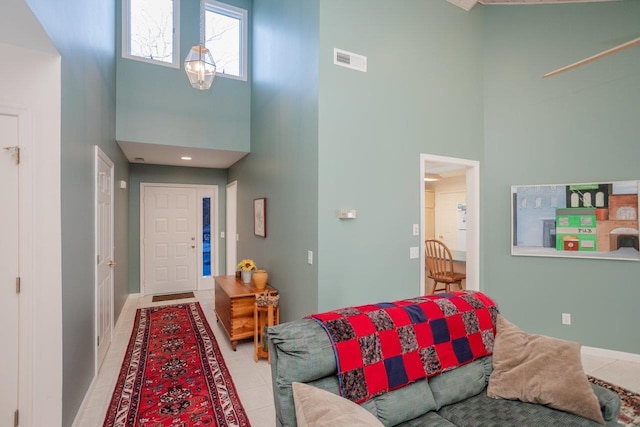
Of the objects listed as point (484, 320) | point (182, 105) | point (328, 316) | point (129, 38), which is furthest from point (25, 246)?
point (129, 38)

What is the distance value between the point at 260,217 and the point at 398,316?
Result: 2.75 meters

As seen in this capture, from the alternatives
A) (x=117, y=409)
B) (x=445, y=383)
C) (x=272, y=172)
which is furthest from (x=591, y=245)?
(x=117, y=409)

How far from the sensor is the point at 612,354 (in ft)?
10.2

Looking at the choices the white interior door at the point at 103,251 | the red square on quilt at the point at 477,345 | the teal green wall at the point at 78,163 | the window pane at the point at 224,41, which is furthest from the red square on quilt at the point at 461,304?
the window pane at the point at 224,41

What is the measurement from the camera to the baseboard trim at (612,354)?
3.03 m

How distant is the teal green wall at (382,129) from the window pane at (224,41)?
7.86ft

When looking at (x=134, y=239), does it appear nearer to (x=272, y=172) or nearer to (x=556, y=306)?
(x=272, y=172)

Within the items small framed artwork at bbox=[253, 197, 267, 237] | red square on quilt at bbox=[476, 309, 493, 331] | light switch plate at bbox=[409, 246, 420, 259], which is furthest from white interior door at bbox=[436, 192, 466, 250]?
red square on quilt at bbox=[476, 309, 493, 331]

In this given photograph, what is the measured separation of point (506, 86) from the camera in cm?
368

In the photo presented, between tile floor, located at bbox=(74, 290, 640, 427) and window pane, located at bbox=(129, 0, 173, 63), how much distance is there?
3642 millimetres

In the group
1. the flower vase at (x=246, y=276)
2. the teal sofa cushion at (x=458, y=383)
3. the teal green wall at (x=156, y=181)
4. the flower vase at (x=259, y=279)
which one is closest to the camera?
the teal sofa cushion at (x=458, y=383)

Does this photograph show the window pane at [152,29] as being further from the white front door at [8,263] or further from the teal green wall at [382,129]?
the white front door at [8,263]

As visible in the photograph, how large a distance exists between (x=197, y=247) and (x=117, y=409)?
150 inches

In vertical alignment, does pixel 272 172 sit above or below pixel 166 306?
above
